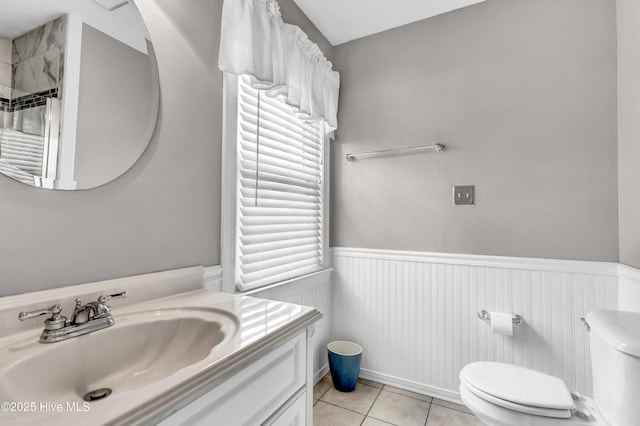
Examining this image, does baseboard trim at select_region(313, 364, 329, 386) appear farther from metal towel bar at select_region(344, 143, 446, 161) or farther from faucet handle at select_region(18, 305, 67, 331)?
faucet handle at select_region(18, 305, 67, 331)

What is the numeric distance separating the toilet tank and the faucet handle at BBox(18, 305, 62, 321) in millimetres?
1630

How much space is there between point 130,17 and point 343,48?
1673 millimetres

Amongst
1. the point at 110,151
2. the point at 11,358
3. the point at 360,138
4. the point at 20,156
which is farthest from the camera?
the point at 360,138

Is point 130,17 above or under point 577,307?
above

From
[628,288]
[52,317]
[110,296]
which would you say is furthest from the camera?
[628,288]

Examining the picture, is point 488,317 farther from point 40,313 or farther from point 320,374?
point 40,313

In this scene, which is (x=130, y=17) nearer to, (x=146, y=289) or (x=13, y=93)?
(x=13, y=93)

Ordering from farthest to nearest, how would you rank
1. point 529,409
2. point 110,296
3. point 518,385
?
point 518,385 → point 529,409 → point 110,296

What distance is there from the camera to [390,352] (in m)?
2.08

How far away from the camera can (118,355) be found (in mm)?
790

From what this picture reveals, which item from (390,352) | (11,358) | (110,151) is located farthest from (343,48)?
(11,358)

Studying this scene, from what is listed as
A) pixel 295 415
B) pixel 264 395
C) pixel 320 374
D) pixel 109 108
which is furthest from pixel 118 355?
pixel 320 374

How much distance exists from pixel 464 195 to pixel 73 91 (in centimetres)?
192

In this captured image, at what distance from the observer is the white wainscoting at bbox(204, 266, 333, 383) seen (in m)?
1.70
